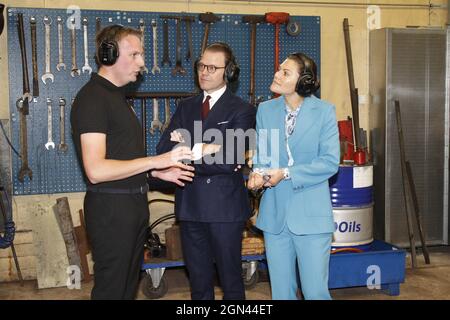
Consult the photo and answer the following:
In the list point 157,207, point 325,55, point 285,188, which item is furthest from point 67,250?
point 325,55

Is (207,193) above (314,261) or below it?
above

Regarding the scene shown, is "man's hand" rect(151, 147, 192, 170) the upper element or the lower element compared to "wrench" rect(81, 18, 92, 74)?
lower

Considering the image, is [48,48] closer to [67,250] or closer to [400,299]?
[67,250]

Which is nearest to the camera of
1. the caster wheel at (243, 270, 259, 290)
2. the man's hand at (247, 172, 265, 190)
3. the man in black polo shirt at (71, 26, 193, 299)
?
the man in black polo shirt at (71, 26, 193, 299)

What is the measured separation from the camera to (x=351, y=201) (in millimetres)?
4598

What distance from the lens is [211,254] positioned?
3352mm

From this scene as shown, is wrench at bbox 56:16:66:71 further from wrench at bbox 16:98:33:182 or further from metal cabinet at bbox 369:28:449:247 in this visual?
metal cabinet at bbox 369:28:449:247

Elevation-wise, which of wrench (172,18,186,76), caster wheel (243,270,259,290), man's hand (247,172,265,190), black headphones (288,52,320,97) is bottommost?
caster wheel (243,270,259,290)

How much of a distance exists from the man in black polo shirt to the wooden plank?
2.28 meters

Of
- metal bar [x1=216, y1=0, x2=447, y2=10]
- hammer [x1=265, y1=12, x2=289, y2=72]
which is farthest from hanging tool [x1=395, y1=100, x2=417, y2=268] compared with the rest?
hammer [x1=265, y1=12, x2=289, y2=72]

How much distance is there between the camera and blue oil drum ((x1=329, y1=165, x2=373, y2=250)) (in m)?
4.58

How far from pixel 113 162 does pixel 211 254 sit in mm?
1005

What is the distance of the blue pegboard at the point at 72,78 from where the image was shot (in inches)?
A: 189

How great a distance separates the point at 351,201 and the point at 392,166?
3.70 feet
